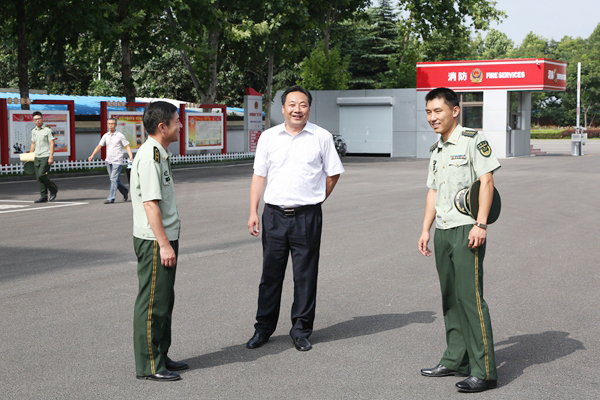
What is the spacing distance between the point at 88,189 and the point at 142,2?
10863 millimetres

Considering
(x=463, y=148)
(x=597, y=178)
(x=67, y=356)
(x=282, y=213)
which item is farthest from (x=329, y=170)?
(x=597, y=178)

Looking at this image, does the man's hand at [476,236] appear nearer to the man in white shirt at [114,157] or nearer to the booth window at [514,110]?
the man in white shirt at [114,157]

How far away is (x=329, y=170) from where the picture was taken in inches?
215

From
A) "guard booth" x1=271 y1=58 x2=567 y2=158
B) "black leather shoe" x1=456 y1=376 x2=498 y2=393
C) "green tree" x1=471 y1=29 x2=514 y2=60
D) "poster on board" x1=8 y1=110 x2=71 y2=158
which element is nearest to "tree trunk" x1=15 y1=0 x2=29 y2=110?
"poster on board" x1=8 y1=110 x2=71 y2=158

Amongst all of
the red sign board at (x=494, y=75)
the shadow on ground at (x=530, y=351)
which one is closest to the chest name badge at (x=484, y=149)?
the shadow on ground at (x=530, y=351)

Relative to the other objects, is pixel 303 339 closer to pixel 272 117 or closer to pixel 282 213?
pixel 282 213

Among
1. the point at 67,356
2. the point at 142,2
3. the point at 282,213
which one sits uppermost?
the point at 142,2

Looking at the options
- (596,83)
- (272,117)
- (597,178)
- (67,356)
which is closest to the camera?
(67,356)

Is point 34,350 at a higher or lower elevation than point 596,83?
lower

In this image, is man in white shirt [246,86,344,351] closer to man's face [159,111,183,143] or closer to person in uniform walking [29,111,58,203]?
man's face [159,111,183,143]

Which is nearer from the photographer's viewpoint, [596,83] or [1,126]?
[1,126]

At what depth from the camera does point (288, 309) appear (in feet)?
21.6

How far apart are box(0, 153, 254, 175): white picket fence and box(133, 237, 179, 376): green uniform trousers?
20.4 meters

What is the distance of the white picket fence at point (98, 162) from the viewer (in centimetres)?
2378
